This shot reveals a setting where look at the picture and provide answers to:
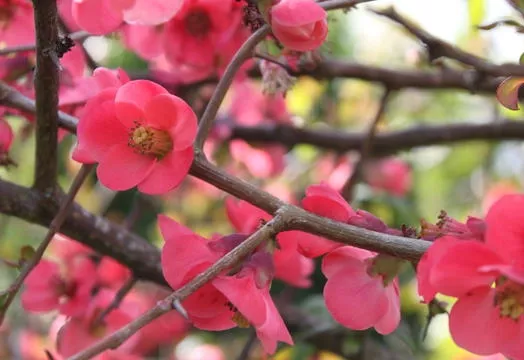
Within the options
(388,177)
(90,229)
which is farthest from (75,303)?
(388,177)

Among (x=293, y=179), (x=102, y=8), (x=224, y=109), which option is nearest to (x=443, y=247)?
(x=102, y=8)

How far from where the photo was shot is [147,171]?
1.83 ft

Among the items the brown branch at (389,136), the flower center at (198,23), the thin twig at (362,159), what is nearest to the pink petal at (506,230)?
the flower center at (198,23)

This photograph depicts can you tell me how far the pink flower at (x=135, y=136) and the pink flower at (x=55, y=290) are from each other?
1.04 ft

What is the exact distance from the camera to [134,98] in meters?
0.54

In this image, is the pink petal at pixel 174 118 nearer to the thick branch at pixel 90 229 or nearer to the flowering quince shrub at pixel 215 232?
the flowering quince shrub at pixel 215 232

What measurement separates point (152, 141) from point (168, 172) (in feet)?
0.10

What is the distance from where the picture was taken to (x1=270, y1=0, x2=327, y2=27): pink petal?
0.56 meters

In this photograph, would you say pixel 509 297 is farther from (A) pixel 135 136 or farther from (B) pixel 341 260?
(A) pixel 135 136

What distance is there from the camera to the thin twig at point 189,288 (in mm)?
448

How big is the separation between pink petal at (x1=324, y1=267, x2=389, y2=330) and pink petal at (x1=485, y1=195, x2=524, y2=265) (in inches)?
4.5

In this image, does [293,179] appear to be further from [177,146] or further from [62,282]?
[177,146]

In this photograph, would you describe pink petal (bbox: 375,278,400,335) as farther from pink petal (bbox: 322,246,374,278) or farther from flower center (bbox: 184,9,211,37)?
flower center (bbox: 184,9,211,37)

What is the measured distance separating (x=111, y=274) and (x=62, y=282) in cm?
21
